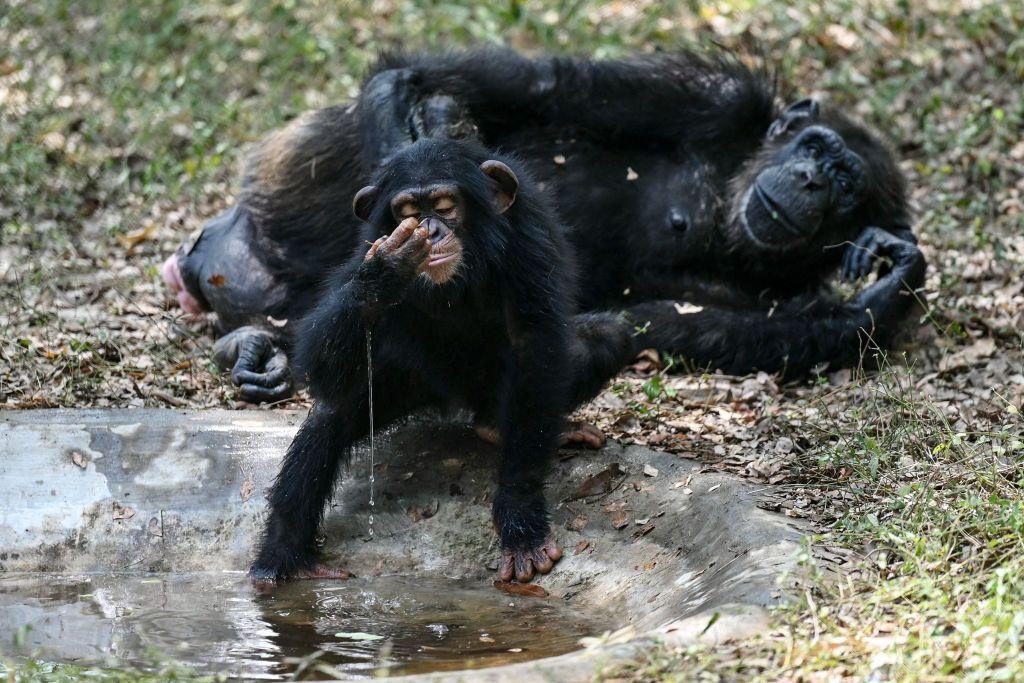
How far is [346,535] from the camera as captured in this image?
5.64 m

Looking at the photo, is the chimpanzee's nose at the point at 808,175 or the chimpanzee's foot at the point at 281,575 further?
the chimpanzee's nose at the point at 808,175

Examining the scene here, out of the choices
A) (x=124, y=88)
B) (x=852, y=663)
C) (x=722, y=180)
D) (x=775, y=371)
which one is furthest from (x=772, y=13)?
(x=852, y=663)

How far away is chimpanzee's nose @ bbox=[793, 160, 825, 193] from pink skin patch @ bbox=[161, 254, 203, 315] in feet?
12.3

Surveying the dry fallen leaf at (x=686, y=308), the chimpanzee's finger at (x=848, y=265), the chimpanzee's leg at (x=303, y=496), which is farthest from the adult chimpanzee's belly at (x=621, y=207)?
the chimpanzee's leg at (x=303, y=496)

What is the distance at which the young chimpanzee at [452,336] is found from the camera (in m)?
5.19

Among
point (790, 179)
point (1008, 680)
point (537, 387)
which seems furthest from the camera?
point (790, 179)

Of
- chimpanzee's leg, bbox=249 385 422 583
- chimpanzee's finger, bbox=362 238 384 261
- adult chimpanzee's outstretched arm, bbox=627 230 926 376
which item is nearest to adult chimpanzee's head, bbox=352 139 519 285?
chimpanzee's finger, bbox=362 238 384 261

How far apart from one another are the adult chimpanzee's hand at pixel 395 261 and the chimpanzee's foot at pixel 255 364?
1.88 m

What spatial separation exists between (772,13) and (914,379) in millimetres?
Result: 5071

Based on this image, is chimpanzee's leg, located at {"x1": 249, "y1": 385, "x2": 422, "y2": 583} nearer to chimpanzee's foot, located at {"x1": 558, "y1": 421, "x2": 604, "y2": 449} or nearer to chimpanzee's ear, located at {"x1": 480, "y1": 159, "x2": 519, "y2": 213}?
chimpanzee's foot, located at {"x1": 558, "y1": 421, "x2": 604, "y2": 449}

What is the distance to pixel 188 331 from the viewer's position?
305 inches

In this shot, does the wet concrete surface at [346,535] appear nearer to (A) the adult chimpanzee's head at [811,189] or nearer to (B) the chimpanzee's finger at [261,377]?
(B) the chimpanzee's finger at [261,377]

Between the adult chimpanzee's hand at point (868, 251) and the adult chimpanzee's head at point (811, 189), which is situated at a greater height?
the adult chimpanzee's head at point (811, 189)

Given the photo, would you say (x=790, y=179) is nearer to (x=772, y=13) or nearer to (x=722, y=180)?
(x=722, y=180)
